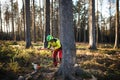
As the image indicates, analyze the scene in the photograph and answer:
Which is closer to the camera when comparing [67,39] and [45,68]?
[67,39]

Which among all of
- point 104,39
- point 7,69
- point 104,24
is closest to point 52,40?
point 7,69

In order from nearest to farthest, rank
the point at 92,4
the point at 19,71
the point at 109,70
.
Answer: the point at 19,71 < the point at 109,70 < the point at 92,4

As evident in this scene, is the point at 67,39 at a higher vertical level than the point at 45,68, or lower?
higher

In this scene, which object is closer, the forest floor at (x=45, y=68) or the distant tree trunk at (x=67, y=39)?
the distant tree trunk at (x=67, y=39)

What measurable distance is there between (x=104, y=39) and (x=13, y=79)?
1956 inches

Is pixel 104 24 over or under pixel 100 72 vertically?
over

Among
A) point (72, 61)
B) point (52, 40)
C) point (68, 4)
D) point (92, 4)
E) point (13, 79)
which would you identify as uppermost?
point (92, 4)

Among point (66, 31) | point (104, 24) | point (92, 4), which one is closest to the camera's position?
point (66, 31)

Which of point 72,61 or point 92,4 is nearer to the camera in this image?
point 72,61

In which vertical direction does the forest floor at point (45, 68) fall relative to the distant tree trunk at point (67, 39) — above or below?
below

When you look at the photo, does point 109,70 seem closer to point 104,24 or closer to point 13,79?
point 13,79

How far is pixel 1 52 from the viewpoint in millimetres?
13547

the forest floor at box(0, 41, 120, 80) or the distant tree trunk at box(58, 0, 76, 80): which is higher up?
the distant tree trunk at box(58, 0, 76, 80)

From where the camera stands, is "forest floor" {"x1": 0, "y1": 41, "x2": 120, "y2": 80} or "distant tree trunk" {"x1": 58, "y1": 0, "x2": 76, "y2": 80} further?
"forest floor" {"x1": 0, "y1": 41, "x2": 120, "y2": 80}
